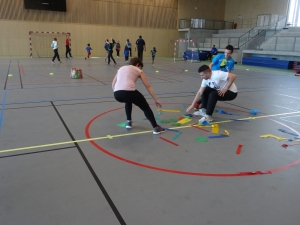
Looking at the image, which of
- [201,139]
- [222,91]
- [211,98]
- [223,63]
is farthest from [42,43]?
[201,139]

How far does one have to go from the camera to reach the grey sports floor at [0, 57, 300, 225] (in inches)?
90.4

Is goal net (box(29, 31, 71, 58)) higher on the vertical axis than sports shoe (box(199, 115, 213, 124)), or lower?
higher

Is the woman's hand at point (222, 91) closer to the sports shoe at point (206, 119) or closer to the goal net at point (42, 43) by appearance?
the sports shoe at point (206, 119)

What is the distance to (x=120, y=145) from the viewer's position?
377 centimetres

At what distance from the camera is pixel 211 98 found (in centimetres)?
500

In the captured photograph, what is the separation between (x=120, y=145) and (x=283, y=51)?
19.2 meters

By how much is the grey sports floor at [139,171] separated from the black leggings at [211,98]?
33cm

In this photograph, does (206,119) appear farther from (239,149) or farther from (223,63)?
(223,63)

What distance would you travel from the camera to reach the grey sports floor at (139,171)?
229 centimetres

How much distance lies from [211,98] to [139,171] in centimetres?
255

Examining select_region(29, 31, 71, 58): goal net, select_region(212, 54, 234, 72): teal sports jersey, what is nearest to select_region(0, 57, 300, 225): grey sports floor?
select_region(212, 54, 234, 72): teal sports jersey

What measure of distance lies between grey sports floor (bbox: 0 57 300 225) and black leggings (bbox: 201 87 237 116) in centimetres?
33

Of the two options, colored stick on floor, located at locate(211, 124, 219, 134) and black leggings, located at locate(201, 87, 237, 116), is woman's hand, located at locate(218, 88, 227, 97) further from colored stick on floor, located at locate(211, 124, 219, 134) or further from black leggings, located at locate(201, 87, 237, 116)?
colored stick on floor, located at locate(211, 124, 219, 134)

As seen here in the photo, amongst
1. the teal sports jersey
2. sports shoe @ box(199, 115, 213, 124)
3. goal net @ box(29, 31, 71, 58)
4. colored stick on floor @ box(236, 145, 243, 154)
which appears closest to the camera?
colored stick on floor @ box(236, 145, 243, 154)
